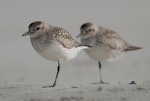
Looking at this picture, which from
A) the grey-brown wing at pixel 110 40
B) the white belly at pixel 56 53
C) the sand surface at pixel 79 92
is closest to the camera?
the sand surface at pixel 79 92

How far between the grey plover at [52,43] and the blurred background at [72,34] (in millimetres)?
697

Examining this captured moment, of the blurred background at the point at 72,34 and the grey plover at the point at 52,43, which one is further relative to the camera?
the blurred background at the point at 72,34

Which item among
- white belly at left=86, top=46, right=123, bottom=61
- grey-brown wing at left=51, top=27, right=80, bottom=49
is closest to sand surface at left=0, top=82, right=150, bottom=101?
grey-brown wing at left=51, top=27, right=80, bottom=49

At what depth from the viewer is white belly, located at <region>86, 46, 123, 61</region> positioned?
1325 centimetres

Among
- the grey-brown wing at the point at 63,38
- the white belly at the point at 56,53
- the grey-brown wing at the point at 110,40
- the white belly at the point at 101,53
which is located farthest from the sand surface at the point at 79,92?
the grey-brown wing at the point at 110,40

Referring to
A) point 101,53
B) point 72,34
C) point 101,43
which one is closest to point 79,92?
point 101,53

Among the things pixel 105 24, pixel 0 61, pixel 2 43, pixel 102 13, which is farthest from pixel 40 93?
pixel 102 13

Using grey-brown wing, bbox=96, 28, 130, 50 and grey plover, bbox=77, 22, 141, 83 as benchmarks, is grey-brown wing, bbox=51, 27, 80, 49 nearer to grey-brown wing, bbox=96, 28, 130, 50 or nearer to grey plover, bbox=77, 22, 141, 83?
grey plover, bbox=77, 22, 141, 83

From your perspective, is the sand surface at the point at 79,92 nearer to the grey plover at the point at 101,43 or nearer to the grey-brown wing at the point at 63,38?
the grey-brown wing at the point at 63,38

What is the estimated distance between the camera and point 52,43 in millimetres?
12148

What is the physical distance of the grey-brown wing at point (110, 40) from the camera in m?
13.7

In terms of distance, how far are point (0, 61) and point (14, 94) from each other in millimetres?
6382

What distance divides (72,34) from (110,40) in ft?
23.7

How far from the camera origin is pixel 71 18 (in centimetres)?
2433
